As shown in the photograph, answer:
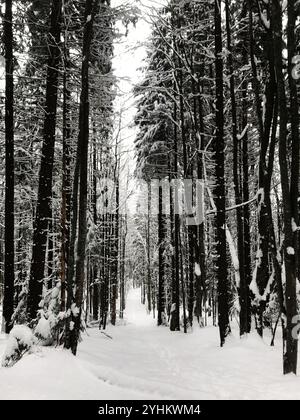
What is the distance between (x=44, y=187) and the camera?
1096 centimetres

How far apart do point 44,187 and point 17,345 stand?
509cm

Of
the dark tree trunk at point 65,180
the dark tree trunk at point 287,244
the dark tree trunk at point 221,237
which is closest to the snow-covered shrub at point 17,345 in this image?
the dark tree trunk at point 65,180

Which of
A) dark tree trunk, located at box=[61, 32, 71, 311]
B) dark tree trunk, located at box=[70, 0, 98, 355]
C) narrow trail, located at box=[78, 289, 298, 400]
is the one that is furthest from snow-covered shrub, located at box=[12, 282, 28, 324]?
dark tree trunk, located at box=[70, 0, 98, 355]

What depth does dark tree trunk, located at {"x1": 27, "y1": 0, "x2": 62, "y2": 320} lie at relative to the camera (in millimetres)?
10750

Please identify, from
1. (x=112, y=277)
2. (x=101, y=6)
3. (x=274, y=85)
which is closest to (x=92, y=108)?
(x=101, y=6)

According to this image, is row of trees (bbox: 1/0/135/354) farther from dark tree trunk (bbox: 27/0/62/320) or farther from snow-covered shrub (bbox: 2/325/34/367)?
snow-covered shrub (bbox: 2/325/34/367)

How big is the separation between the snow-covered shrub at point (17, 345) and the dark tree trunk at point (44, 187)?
3.60 metres

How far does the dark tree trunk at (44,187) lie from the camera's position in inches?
423

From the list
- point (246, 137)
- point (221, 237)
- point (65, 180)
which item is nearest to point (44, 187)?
point (65, 180)

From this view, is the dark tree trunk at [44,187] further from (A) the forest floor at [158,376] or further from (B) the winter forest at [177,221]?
(A) the forest floor at [158,376]

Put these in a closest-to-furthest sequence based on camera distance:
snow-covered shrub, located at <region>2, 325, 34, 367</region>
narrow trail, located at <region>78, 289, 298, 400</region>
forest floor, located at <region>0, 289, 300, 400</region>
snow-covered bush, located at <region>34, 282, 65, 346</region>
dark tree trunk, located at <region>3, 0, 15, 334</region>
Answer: forest floor, located at <region>0, 289, 300, 400</region>
narrow trail, located at <region>78, 289, 298, 400</region>
snow-covered shrub, located at <region>2, 325, 34, 367</region>
snow-covered bush, located at <region>34, 282, 65, 346</region>
dark tree trunk, located at <region>3, 0, 15, 334</region>

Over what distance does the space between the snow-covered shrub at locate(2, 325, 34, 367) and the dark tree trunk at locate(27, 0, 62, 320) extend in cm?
360

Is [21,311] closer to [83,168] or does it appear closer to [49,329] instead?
[49,329]
